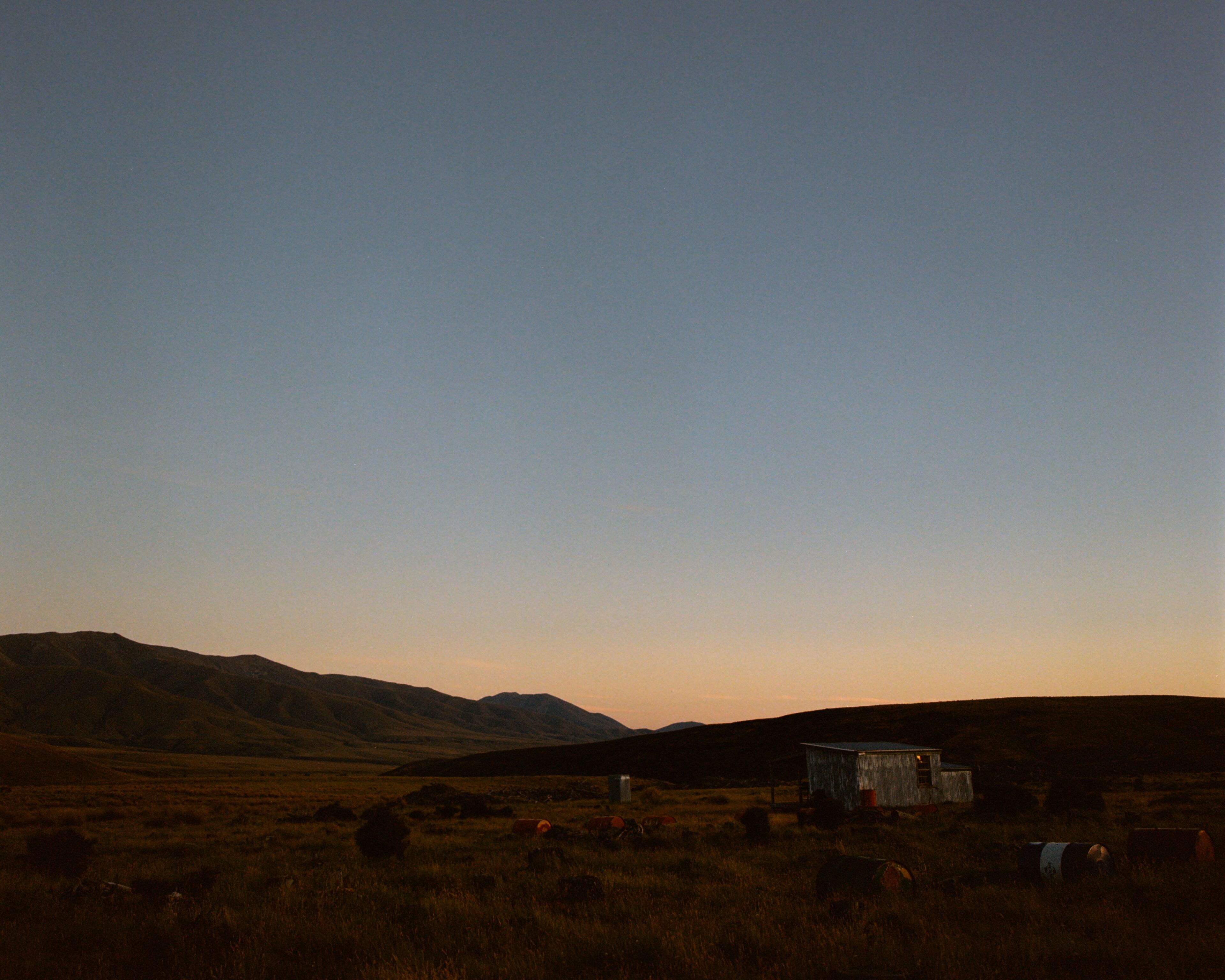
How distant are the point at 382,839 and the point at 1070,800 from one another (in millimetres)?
22601

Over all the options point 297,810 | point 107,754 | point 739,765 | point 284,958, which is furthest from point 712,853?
point 107,754

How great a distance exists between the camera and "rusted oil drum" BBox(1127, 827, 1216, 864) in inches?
561

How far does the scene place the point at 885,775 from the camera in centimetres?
3650

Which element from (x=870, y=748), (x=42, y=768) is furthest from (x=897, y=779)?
(x=42, y=768)

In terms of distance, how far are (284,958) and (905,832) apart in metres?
18.8

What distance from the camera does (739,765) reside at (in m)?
77.9

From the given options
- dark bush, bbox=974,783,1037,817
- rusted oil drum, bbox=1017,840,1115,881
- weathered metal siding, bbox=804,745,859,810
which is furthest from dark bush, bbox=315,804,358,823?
rusted oil drum, bbox=1017,840,1115,881

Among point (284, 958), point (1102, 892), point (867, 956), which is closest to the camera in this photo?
point (867, 956)

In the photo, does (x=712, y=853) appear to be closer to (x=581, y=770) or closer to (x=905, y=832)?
(x=905, y=832)

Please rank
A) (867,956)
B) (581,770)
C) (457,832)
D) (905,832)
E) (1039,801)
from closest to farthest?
1. (867,956)
2. (905,832)
3. (457,832)
4. (1039,801)
5. (581,770)

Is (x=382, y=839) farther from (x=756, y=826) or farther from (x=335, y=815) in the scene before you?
(x=335, y=815)

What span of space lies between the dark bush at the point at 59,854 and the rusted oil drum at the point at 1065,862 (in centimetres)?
1771

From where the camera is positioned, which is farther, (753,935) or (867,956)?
(753,935)

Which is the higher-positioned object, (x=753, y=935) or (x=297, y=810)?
(x=753, y=935)
